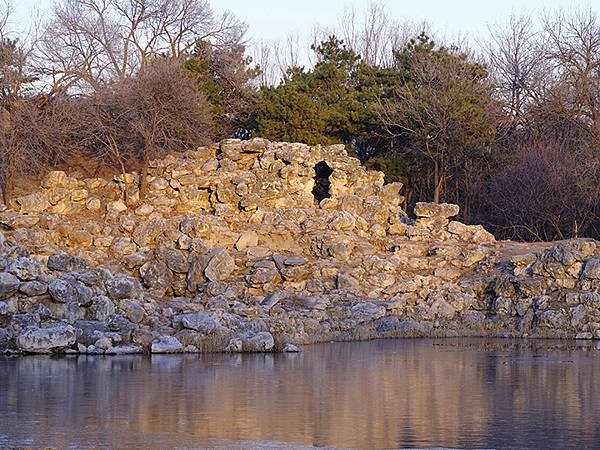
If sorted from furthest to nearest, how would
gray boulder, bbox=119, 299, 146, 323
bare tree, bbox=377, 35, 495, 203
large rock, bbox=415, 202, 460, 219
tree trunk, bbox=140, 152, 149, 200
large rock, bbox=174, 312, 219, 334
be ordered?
bare tree, bbox=377, 35, 495, 203 → tree trunk, bbox=140, 152, 149, 200 → large rock, bbox=415, 202, 460, 219 → gray boulder, bbox=119, 299, 146, 323 → large rock, bbox=174, 312, 219, 334

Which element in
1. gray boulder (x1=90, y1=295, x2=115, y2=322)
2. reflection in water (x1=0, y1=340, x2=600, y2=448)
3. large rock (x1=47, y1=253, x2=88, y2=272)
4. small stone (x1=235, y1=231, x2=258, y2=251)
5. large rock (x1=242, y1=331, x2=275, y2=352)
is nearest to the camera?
reflection in water (x1=0, y1=340, x2=600, y2=448)

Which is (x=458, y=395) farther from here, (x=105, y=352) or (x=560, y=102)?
(x=560, y=102)

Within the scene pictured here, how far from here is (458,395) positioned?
687 inches

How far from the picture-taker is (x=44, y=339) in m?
23.7

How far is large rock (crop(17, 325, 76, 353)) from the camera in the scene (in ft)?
77.4

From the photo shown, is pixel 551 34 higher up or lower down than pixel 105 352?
higher up

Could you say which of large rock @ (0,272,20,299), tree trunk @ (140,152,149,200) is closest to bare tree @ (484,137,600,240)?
tree trunk @ (140,152,149,200)

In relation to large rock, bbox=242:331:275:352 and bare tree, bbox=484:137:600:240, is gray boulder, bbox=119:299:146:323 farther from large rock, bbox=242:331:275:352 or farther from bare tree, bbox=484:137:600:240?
bare tree, bbox=484:137:600:240

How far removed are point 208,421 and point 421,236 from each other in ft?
77.1

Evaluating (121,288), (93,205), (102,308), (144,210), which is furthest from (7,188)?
(102,308)

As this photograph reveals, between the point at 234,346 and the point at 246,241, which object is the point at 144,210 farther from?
the point at 234,346

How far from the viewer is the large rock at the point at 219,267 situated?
32812mm

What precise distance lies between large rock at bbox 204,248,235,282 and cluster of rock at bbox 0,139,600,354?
4cm

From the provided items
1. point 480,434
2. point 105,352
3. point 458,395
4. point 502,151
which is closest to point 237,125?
point 502,151
